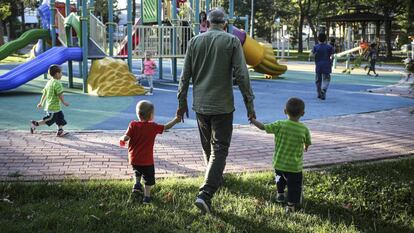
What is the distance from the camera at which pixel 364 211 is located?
4945 mm

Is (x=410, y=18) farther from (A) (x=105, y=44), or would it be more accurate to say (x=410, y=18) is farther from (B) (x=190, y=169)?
(A) (x=105, y=44)

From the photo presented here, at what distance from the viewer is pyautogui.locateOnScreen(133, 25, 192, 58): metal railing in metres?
16.2

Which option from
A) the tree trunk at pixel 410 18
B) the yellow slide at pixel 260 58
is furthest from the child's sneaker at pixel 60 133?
the yellow slide at pixel 260 58

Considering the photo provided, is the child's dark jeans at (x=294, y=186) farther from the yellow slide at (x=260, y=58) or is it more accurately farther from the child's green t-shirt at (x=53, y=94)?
the yellow slide at (x=260, y=58)

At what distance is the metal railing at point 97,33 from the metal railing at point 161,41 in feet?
3.55

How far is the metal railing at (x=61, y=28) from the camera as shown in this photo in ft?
55.5

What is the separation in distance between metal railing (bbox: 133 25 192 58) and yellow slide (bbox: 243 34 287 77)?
2.37 m

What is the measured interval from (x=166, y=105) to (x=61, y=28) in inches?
270

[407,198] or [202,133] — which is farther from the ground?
[202,133]

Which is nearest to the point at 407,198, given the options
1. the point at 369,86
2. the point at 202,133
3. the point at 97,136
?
the point at 202,133

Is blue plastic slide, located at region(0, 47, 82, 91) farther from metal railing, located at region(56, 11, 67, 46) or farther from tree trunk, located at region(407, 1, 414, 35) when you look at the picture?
tree trunk, located at region(407, 1, 414, 35)

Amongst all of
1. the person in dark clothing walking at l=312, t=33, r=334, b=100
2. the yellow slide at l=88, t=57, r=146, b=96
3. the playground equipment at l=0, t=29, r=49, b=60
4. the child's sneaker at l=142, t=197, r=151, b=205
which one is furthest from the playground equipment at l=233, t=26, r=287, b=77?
the child's sneaker at l=142, t=197, r=151, b=205

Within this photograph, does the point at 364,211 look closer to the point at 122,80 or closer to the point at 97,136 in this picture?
the point at 97,136

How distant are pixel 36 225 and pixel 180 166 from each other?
8.54ft
